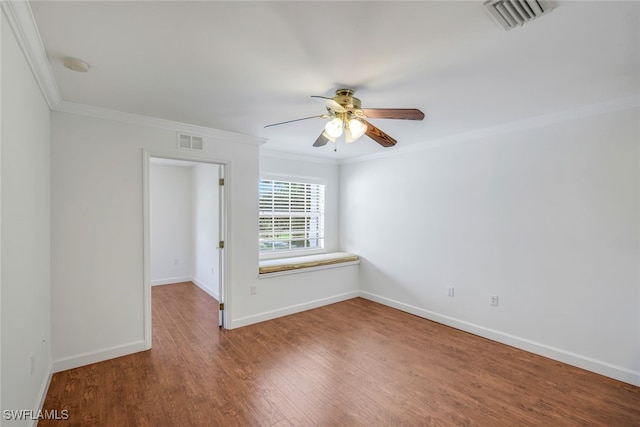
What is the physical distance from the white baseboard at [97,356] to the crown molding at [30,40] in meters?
2.24

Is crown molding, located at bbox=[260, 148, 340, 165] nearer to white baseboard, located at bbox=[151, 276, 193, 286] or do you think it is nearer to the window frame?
the window frame

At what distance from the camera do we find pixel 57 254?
2580mm

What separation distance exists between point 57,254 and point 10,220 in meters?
1.37

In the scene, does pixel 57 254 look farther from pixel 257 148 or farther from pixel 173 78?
pixel 257 148

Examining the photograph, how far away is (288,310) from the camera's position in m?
4.09

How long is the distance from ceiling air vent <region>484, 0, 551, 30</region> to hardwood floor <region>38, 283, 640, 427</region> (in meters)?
2.42

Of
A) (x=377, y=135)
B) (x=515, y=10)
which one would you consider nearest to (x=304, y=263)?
(x=377, y=135)

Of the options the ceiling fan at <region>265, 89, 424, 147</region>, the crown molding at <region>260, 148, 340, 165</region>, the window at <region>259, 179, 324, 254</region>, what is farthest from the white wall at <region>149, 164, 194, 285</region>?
the ceiling fan at <region>265, 89, 424, 147</region>

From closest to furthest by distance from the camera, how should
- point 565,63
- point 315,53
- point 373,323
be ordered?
point 315,53, point 565,63, point 373,323

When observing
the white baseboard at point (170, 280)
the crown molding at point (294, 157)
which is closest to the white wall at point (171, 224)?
the white baseboard at point (170, 280)

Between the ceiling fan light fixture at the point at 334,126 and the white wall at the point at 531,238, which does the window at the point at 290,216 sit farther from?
the ceiling fan light fixture at the point at 334,126

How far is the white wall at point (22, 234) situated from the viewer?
4.58ft

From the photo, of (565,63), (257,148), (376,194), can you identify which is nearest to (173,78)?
(257,148)

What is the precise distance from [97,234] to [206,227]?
7.98ft
